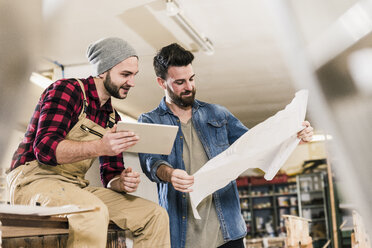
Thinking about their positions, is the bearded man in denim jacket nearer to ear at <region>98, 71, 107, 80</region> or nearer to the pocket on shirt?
the pocket on shirt

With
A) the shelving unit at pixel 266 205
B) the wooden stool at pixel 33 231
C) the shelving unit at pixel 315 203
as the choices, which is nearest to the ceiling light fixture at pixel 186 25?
the wooden stool at pixel 33 231

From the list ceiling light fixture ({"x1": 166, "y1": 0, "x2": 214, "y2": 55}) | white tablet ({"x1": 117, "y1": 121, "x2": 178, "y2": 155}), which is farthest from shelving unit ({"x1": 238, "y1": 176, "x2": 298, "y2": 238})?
white tablet ({"x1": 117, "y1": 121, "x2": 178, "y2": 155})

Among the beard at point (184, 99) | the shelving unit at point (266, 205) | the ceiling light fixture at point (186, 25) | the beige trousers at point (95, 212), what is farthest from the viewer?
the shelving unit at point (266, 205)

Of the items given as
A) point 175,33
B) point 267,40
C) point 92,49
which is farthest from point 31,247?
point 267,40

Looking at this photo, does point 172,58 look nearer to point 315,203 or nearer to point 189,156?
point 189,156

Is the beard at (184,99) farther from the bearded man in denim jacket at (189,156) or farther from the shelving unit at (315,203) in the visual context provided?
the shelving unit at (315,203)

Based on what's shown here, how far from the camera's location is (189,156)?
3.74 ft

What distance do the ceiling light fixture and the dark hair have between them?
3.87ft

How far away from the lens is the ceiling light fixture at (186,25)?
2.33 meters

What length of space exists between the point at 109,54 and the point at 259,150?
0.41 meters

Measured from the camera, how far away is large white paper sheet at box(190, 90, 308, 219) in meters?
0.89

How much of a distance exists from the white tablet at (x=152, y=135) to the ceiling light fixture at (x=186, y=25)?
5.07 feet

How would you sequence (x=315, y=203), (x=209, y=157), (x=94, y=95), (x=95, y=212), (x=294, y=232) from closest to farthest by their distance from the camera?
(x=95, y=212) → (x=94, y=95) → (x=209, y=157) → (x=294, y=232) → (x=315, y=203)

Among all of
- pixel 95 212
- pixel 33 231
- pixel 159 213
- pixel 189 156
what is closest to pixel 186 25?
Result: pixel 189 156
